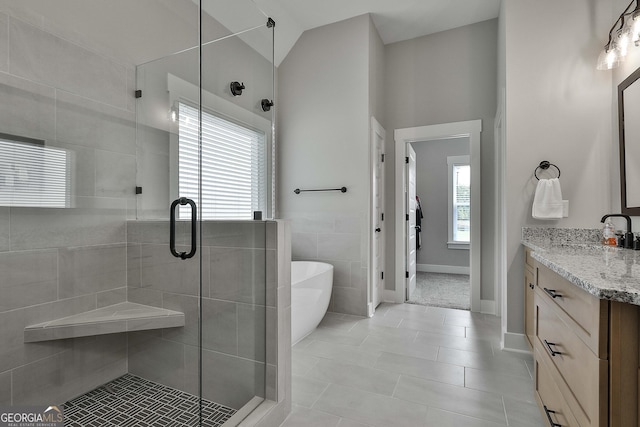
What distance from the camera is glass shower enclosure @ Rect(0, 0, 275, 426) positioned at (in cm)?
141

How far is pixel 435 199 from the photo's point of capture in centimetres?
586

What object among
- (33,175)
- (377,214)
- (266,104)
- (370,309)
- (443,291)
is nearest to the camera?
(33,175)

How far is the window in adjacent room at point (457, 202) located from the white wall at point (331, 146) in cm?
289

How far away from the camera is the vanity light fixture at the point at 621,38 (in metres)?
1.82

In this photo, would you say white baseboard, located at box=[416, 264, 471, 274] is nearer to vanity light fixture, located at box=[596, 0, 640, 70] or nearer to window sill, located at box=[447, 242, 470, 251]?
window sill, located at box=[447, 242, 470, 251]

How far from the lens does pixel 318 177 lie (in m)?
3.48

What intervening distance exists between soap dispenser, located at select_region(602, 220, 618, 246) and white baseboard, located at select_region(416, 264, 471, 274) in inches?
143

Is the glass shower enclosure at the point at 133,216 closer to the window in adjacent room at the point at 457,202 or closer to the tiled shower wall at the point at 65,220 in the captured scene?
the tiled shower wall at the point at 65,220

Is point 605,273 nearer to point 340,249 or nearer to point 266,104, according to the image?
point 266,104

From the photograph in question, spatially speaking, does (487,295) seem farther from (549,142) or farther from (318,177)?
(318,177)

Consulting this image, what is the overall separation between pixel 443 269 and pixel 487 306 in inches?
93.8

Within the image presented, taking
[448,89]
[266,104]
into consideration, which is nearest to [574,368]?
[266,104]

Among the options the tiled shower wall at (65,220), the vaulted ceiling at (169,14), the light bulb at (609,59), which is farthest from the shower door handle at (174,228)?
the light bulb at (609,59)

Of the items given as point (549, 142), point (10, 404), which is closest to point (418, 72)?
point (549, 142)
